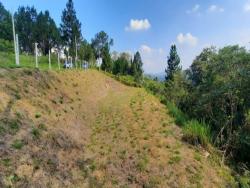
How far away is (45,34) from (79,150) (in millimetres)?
42402

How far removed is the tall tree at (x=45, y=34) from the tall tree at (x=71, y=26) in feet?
31.8

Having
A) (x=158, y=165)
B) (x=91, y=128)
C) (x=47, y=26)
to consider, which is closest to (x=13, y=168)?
(x=158, y=165)

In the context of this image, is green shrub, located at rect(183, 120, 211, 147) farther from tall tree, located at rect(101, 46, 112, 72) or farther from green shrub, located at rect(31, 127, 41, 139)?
tall tree, located at rect(101, 46, 112, 72)

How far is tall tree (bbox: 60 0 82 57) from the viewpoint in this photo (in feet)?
117

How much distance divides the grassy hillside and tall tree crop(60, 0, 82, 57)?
1075 inches

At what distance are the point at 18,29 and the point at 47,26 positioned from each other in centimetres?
636

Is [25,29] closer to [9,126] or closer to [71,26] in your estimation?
[71,26]

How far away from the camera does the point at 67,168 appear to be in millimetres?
5340

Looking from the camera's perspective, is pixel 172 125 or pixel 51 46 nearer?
pixel 172 125

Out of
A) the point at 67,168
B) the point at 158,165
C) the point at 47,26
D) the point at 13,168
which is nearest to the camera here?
the point at 13,168

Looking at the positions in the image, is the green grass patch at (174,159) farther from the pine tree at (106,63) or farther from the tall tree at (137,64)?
the tall tree at (137,64)

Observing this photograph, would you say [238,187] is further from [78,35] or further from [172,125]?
[78,35]

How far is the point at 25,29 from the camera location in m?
46.2

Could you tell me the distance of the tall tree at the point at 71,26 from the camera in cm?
3562
